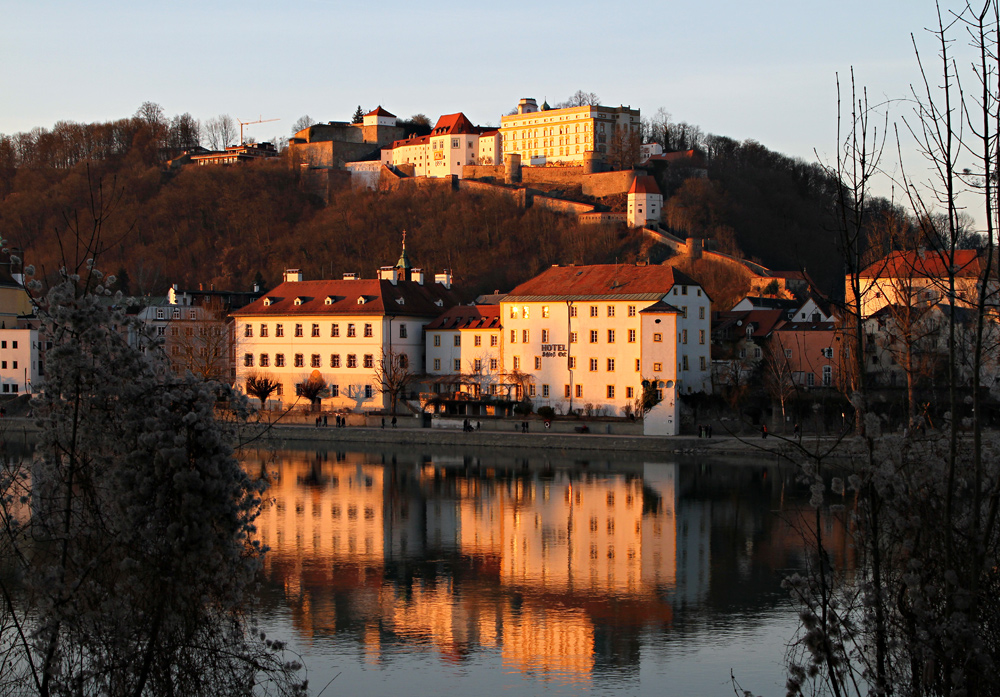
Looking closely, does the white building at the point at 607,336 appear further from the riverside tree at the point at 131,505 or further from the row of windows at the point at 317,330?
the riverside tree at the point at 131,505

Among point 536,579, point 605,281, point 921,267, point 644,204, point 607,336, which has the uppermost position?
point 644,204

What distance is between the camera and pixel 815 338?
1770 inches

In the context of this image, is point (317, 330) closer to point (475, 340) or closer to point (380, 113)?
point (475, 340)

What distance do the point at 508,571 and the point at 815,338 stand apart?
2796 centimetres

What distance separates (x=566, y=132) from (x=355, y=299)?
63566mm

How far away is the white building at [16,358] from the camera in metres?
52.9

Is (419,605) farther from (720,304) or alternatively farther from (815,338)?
(720,304)

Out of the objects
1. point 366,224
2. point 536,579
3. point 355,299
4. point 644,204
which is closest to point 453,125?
point 366,224

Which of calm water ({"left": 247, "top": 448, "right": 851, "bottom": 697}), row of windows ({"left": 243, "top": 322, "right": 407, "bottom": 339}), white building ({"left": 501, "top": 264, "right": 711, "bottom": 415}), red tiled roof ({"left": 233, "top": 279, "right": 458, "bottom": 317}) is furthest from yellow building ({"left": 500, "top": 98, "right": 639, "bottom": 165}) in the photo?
calm water ({"left": 247, "top": 448, "right": 851, "bottom": 697})

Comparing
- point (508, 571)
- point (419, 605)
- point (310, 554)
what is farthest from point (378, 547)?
point (419, 605)

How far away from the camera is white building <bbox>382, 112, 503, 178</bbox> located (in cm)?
10962

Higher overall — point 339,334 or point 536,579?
point 339,334

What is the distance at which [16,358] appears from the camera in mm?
53406

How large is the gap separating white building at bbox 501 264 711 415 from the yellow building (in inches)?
2453
